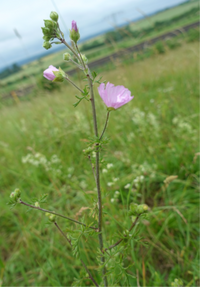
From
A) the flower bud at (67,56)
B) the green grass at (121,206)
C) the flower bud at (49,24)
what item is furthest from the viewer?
the green grass at (121,206)

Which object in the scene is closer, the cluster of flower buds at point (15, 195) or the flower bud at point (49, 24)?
the flower bud at point (49, 24)

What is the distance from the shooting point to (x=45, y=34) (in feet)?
2.71

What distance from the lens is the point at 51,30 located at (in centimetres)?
83

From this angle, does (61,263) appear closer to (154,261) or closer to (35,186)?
(154,261)

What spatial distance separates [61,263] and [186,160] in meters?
1.64

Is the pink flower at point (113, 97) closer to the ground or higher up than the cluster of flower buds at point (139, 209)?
higher up

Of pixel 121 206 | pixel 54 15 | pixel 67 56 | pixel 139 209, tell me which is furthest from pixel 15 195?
pixel 121 206

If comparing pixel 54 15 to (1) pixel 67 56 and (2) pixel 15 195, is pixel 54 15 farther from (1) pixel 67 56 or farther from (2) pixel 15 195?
(2) pixel 15 195

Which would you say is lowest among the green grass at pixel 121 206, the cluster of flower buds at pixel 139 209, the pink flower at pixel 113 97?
the green grass at pixel 121 206

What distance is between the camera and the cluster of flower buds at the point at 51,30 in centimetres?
80

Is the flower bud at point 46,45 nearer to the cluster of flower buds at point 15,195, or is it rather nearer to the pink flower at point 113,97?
the pink flower at point 113,97

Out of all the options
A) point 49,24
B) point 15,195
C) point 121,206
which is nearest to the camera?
point 49,24

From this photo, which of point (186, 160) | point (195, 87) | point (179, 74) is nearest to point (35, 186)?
point (186, 160)

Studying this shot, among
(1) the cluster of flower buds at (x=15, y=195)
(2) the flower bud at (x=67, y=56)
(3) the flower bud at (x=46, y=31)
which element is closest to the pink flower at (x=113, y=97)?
(2) the flower bud at (x=67, y=56)
